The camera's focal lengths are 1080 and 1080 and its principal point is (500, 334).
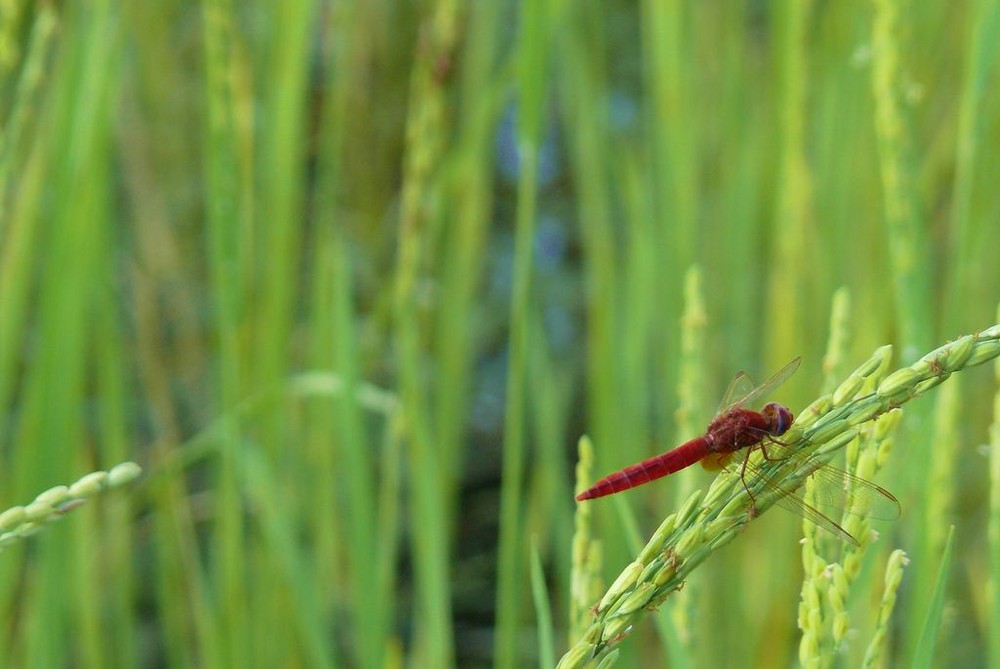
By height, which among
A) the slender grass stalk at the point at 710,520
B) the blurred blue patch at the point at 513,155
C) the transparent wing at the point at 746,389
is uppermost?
the blurred blue patch at the point at 513,155

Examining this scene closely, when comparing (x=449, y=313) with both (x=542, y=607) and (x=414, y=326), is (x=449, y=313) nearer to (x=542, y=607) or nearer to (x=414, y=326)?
(x=414, y=326)

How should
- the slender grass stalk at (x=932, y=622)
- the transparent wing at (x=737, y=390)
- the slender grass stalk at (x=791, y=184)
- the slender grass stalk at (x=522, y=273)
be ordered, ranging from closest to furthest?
1. the slender grass stalk at (x=932, y=622)
2. the slender grass stalk at (x=522, y=273)
3. the transparent wing at (x=737, y=390)
4. the slender grass stalk at (x=791, y=184)

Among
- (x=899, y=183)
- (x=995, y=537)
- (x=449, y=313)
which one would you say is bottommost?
(x=995, y=537)

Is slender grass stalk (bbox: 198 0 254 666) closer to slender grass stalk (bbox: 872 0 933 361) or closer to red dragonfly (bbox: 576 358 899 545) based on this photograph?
red dragonfly (bbox: 576 358 899 545)

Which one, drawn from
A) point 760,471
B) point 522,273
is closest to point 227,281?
point 522,273

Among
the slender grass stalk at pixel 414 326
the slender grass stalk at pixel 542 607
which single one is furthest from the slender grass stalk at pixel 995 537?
the slender grass stalk at pixel 414 326

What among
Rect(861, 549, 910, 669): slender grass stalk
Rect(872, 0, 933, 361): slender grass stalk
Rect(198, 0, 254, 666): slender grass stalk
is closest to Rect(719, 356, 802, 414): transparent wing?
Rect(872, 0, 933, 361): slender grass stalk

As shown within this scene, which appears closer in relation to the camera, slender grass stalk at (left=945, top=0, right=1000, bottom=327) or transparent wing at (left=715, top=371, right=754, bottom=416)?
slender grass stalk at (left=945, top=0, right=1000, bottom=327)

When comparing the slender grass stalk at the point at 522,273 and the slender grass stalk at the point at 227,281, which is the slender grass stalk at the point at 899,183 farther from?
the slender grass stalk at the point at 227,281
